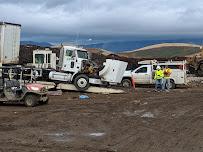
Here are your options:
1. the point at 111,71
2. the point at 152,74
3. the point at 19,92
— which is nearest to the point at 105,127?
the point at 19,92

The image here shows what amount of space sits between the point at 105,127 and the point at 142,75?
19766 millimetres

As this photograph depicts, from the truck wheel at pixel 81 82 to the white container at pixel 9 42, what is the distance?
16.2ft

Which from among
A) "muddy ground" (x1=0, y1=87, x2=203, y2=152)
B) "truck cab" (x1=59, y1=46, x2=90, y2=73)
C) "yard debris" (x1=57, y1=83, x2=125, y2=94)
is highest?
"truck cab" (x1=59, y1=46, x2=90, y2=73)

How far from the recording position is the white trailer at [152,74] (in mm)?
34375

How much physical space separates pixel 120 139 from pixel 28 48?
31259 mm

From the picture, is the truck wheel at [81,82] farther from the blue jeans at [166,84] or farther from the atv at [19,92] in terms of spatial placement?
the atv at [19,92]

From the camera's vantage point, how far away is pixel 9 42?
104 feet

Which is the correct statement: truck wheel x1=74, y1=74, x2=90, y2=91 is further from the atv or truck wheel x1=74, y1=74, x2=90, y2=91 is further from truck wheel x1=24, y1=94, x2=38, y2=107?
truck wheel x1=24, y1=94, x2=38, y2=107

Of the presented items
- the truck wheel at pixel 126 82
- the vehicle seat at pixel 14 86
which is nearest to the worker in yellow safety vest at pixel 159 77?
the truck wheel at pixel 126 82

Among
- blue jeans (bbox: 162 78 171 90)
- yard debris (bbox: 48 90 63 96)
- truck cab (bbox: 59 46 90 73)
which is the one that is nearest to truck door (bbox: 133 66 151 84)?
blue jeans (bbox: 162 78 171 90)

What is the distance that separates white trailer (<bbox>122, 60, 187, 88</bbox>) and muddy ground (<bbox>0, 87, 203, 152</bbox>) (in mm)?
11147

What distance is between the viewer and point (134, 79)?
3531 centimetres

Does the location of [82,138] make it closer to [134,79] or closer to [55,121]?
[55,121]

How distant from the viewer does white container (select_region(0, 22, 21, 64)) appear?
31.0 metres
